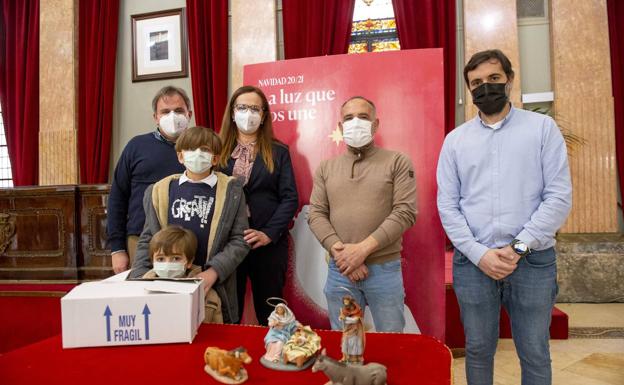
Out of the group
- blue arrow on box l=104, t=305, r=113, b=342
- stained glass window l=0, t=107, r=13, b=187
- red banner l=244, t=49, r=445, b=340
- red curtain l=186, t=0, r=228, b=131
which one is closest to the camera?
blue arrow on box l=104, t=305, r=113, b=342

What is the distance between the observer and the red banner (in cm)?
262

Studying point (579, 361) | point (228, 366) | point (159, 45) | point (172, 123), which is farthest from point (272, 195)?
point (159, 45)

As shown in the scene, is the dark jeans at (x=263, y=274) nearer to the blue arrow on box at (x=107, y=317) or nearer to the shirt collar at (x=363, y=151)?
the shirt collar at (x=363, y=151)

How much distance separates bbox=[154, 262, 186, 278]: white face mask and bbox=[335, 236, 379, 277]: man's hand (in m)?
0.74

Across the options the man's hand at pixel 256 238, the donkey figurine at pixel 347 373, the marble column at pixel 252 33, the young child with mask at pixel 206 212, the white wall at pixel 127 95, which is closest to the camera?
the donkey figurine at pixel 347 373

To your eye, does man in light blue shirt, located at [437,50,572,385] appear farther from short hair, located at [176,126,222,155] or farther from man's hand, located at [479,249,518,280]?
short hair, located at [176,126,222,155]

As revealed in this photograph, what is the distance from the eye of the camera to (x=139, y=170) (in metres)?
2.35

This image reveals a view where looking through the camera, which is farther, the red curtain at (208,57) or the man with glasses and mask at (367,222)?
the red curtain at (208,57)

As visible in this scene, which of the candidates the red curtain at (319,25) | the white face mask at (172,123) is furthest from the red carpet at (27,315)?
the red curtain at (319,25)

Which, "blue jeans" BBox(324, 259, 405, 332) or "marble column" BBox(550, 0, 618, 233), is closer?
"blue jeans" BBox(324, 259, 405, 332)

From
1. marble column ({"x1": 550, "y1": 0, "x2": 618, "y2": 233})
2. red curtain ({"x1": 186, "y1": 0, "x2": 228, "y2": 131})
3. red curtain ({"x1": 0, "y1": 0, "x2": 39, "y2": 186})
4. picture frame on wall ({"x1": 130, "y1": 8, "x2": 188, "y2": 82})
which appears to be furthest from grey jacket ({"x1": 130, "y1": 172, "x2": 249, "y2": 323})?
red curtain ({"x1": 0, "y1": 0, "x2": 39, "y2": 186})

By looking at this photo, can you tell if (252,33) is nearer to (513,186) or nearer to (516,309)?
(513,186)

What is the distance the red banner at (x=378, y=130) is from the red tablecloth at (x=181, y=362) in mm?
1391

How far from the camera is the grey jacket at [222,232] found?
1.82m
